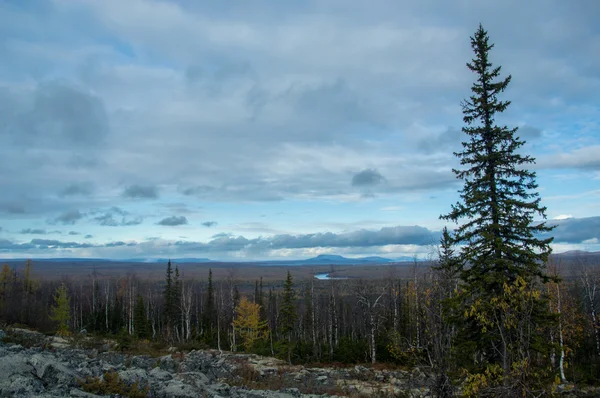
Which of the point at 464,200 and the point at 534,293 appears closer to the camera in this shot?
the point at 534,293

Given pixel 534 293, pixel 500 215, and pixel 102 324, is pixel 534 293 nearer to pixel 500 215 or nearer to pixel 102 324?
pixel 500 215

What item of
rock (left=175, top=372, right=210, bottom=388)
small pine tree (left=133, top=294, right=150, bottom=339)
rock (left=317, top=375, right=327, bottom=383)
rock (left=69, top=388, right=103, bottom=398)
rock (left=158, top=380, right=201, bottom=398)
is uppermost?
rock (left=69, top=388, right=103, bottom=398)

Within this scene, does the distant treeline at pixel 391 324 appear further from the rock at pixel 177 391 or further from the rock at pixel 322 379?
the rock at pixel 177 391

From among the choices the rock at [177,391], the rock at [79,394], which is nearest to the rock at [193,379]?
the rock at [177,391]

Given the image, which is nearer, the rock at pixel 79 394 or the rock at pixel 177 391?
the rock at pixel 79 394

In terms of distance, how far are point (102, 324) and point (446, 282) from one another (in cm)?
6838

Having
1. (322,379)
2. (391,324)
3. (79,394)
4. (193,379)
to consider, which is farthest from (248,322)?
(79,394)

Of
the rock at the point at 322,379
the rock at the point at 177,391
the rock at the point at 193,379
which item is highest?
the rock at the point at 177,391

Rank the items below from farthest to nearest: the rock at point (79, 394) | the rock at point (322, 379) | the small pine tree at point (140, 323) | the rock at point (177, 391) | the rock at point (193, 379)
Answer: the small pine tree at point (140, 323) → the rock at point (322, 379) → the rock at point (193, 379) → the rock at point (177, 391) → the rock at point (79, 394)

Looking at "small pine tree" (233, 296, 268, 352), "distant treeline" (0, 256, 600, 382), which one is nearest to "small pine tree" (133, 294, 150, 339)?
"distant treeline" (0, 256, 600, 382)

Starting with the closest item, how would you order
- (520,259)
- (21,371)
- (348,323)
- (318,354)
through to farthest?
(21,371) < (520,259) < (318,354) < (348,323)

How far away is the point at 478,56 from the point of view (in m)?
17.9

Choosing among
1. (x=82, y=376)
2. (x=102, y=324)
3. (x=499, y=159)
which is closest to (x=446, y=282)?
(x=499, y=159)

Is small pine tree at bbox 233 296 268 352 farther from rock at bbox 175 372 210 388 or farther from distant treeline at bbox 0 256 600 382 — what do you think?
rock at bbox 175 372 210 388
